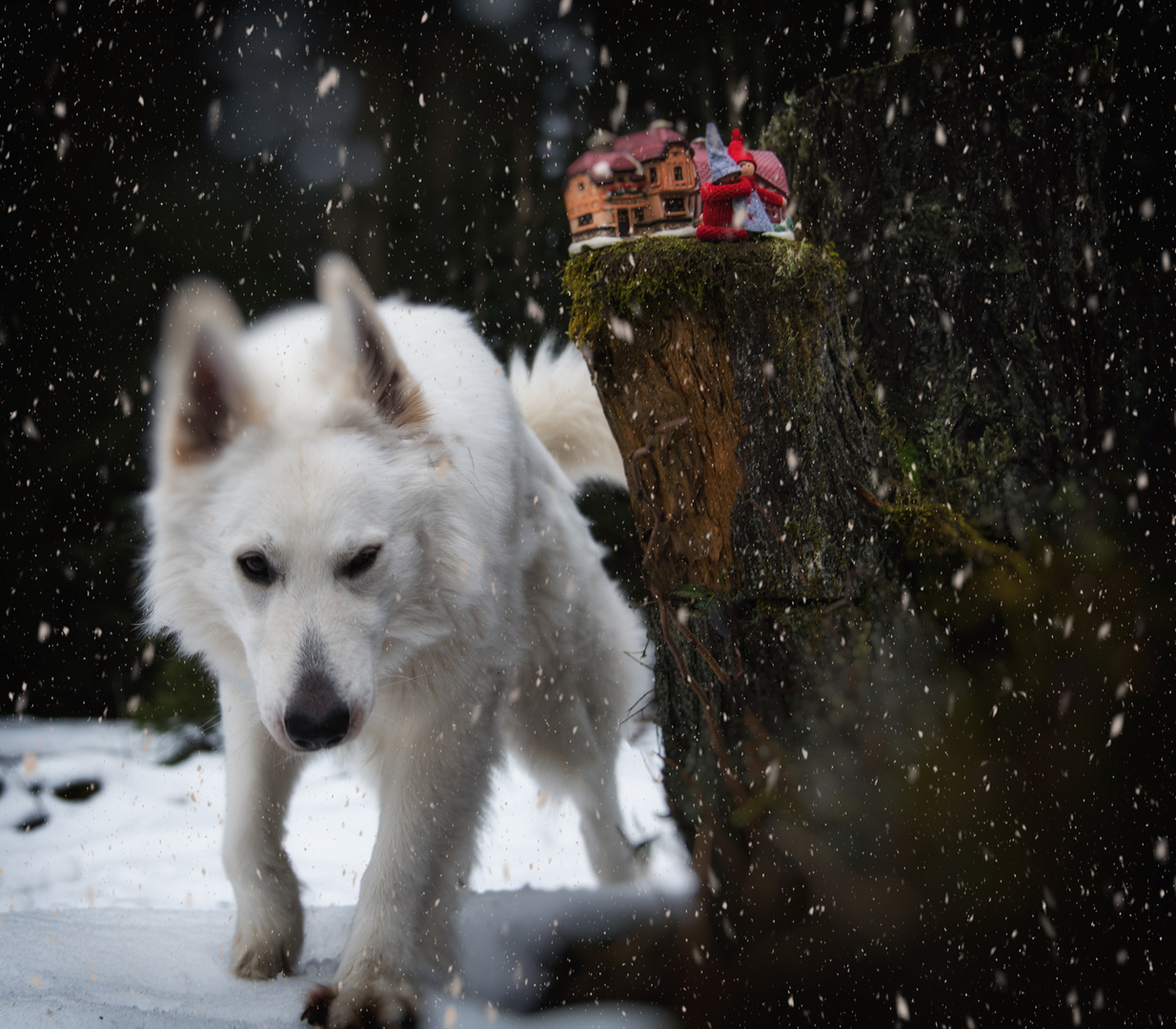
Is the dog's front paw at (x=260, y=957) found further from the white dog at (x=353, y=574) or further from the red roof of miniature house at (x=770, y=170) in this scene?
the red roof of miniature house at (x=770, y=170)

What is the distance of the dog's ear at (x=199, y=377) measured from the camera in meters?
1.74

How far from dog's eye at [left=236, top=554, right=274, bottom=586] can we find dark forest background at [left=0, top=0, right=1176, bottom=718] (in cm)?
206

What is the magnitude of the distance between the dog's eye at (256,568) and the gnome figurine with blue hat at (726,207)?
1.17 metres

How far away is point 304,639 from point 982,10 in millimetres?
2473

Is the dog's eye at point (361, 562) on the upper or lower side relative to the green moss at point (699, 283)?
lower

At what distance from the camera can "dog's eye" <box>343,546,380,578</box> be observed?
177 centimetres

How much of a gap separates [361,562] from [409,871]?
85cm

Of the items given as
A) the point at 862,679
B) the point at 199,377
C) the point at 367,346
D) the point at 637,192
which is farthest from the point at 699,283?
the point at 199,377

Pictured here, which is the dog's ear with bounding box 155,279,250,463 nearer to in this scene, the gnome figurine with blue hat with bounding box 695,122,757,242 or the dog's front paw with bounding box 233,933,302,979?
the gnome figurine with blue hat with bounding box 695,122,757,242

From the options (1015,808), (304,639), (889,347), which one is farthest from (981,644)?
(304,639)

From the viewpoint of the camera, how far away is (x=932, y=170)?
218 cm

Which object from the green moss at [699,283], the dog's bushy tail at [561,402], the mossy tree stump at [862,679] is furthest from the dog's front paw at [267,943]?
the dog's bushy tail at [561,402]

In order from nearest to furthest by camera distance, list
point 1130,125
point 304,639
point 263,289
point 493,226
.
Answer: point 304,639 → point 1130,125 → point 263,289 → point 493,226

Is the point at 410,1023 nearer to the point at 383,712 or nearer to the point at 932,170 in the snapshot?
the point at 383,712
